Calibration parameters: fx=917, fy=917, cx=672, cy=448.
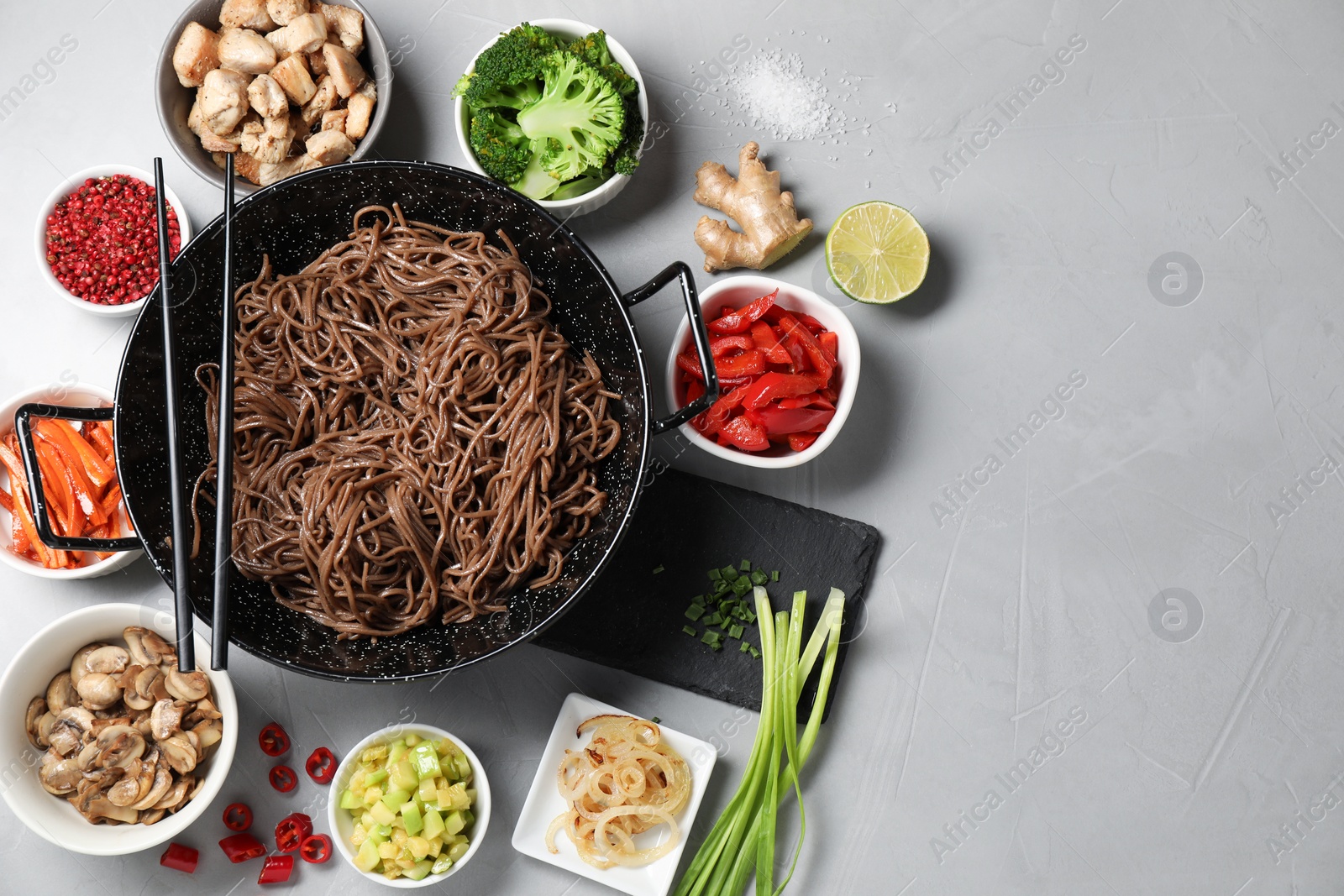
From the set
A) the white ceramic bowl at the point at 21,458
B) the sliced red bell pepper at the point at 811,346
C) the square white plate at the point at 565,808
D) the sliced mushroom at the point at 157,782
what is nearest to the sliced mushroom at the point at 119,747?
the sliced mushroom at the point at 157,782

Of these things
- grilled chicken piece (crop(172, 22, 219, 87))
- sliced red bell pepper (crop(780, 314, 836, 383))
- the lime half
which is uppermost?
the lime half

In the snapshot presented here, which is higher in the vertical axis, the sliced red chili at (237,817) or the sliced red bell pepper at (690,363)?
the sliced red bell pepper at (690,363)

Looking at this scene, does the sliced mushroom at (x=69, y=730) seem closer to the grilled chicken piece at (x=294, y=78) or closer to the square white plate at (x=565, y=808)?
the square white plate at (x=565, y=808)

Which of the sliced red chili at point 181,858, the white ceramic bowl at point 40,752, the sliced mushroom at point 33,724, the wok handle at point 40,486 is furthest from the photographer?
the sliced red chili at point 181,858

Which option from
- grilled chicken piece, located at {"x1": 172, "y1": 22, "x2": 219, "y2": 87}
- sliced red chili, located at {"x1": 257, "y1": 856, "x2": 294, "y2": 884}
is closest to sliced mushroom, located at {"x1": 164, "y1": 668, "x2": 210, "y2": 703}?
sliced red chili, located at {"x1": 257, "y1": 856, "x2": 294, "y2": 884}

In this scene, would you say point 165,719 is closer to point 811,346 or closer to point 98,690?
point 98,690

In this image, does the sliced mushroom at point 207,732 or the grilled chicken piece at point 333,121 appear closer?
the sliced mushroom at point 207,732

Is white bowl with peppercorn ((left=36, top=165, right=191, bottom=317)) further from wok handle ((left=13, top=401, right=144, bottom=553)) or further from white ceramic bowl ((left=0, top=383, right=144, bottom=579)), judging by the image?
wok handle ((left=13, top=401, right=144, bottom=553))

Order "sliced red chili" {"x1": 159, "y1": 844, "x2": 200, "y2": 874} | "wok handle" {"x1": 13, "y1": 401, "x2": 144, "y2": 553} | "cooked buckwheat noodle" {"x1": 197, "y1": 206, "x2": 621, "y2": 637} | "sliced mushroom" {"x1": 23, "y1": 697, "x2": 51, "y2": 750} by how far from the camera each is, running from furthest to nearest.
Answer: "sliced red chili" {"x1": 159, "y1": 844, "x2": 200, "y2": 874} < "sliced mushroom" {"x1": 23, "y1": 697, "x2": 51, "y2": 750} < "cooked buckwheat noodle" {"x1": 197, "y1": 206, "x2": 621, "y2": 637} < "wok handle" {"x1": 13, "y1": 401, "x2": 144, "y2": 553}
